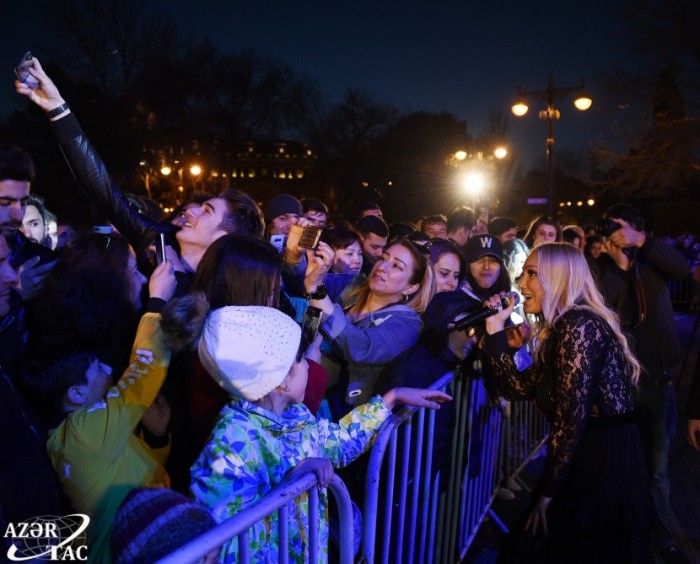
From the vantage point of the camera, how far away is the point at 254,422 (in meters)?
1.86

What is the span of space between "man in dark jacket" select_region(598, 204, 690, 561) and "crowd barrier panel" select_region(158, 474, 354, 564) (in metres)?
2.92

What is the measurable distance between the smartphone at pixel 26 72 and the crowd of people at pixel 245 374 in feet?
0.12

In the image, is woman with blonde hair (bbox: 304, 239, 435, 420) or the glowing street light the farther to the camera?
the glowing street light

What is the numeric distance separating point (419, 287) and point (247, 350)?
7.02 ft

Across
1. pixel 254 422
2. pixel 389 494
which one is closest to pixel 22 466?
pixel 254 422

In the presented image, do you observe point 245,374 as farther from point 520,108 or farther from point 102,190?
point 520,108

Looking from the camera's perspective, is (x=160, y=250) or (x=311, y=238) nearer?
(x=160, y=250)

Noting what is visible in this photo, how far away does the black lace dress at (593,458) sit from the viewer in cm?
264

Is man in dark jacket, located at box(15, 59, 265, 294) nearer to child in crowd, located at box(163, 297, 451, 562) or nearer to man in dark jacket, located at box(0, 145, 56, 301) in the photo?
man in dark jacket, located at box(0, 145, 56, 301)

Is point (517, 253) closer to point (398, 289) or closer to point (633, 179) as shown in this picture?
point (398, 289)

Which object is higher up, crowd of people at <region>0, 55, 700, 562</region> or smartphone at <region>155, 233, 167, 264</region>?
smartphone at <region>155, 233, 167, 264</region>

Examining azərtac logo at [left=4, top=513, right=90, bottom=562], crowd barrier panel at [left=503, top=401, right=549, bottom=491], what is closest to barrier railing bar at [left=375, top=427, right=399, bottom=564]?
azərtac logo at [left=4, top=513, right=90, bottom=562]

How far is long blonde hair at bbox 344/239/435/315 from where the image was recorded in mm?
3641

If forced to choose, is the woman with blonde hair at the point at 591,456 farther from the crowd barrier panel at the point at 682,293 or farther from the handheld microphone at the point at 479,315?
the crowd barrier panel at the point at 682,293
